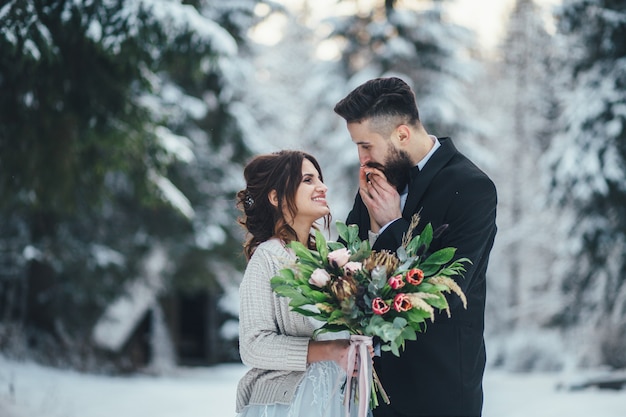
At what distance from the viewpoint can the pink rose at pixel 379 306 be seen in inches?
127

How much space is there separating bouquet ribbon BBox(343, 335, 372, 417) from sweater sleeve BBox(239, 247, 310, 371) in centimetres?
24

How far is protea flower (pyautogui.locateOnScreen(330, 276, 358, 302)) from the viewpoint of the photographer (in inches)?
129

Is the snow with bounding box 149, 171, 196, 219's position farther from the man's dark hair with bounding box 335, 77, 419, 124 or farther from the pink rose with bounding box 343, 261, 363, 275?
the pink rose with bounding box 343, 261, 363, 275

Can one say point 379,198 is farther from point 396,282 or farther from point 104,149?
point 104,149

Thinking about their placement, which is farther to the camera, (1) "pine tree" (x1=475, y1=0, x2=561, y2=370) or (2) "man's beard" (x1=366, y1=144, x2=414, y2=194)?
(1) "pine tree" (x1=475, y1=0, x2=561, y2=370)

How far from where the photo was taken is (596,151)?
495 inches

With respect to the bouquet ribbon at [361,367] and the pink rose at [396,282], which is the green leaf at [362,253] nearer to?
the pink rose at [396,282]

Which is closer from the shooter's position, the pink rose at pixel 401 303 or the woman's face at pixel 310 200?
the pink rose at pixel 401 303

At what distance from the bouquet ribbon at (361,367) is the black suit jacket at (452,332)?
0.28 meters

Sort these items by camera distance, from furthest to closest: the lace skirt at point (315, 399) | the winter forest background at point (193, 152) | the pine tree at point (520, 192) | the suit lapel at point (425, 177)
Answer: the pine tree at point (520, 192)
the winter forest background at point (193, 152)
the suit lapel at point (425, 177)
the lace skirt at point (315, 399)

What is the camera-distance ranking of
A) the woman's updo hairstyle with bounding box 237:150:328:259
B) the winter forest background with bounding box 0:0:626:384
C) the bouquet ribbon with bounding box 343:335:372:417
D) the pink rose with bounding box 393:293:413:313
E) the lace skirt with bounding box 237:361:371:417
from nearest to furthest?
the pink rose with bounding box 393:293:413:313, the bouquet ribbon with bounding box 343:335:372:417, the lace skirt with bounding box 237:361:371:417, the woman's updo hairstyle with bounding box 237:150:328:259, the winter forest background with bounding box 0:0:626:384

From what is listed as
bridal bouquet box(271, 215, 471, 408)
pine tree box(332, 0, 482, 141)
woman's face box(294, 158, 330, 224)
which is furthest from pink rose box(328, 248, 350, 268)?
pine tree box(332, 0, 482, 141)

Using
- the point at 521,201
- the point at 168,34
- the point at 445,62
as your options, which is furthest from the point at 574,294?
the point at 521,201

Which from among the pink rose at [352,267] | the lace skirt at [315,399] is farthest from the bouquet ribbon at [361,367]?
the pink rose at [352,267]
